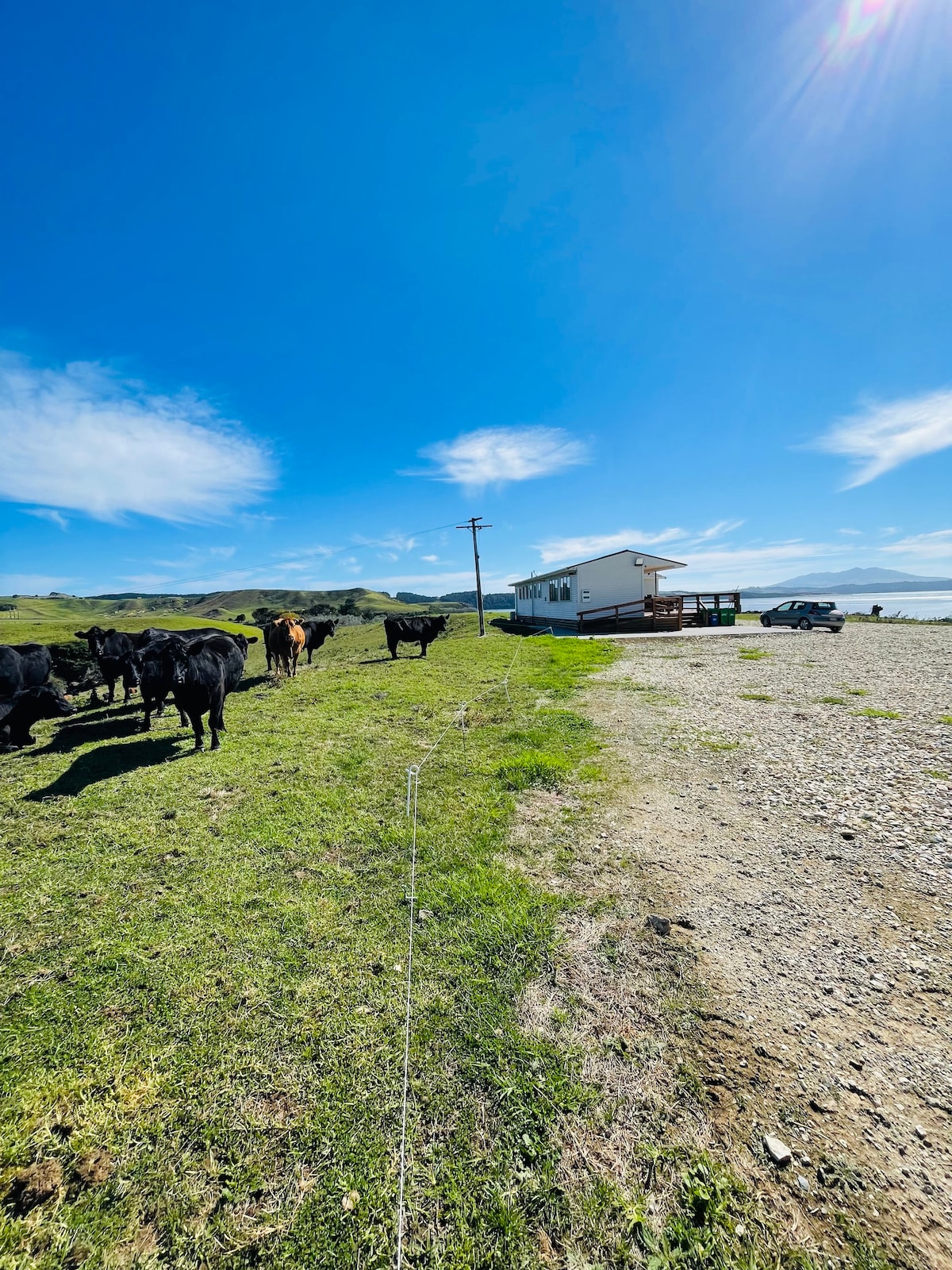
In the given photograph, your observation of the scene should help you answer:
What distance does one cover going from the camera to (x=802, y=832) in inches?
217

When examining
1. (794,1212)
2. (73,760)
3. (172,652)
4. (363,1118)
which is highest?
(172,652)

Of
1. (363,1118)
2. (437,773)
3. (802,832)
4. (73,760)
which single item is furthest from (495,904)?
(73,760)

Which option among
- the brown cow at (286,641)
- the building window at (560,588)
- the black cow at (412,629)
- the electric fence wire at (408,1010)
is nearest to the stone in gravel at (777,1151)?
the electric fence wire at (408,1010)

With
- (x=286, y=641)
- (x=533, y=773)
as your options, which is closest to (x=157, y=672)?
(x=286, y=641)

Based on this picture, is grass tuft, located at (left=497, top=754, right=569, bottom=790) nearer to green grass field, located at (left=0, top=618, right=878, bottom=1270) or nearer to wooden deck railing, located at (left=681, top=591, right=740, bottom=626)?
green grass field, located at (left=0, top=618, right=878, bottom=1270)

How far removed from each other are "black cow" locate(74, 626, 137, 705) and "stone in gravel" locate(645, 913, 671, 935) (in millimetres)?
12240

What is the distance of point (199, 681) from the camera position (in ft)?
26.5

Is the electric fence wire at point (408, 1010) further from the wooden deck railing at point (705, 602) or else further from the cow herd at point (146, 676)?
the wooden deck railing at point (705, 602)

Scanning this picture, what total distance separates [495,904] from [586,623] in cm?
3052

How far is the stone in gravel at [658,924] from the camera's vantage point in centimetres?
402

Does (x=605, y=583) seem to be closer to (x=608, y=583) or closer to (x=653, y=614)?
(x=608, y=583)

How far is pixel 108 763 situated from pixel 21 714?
2.83m

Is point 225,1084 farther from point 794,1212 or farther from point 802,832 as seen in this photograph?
point 802,832

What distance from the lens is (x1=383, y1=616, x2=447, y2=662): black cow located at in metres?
19.3
